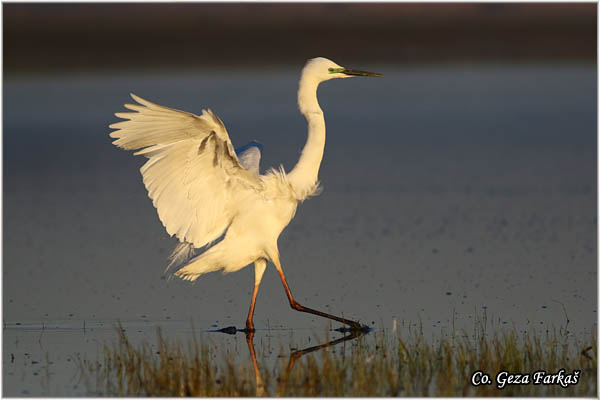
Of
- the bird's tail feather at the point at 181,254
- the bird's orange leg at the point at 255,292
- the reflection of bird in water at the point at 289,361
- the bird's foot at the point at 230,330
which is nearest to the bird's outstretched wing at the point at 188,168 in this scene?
the bird's tail feather at the point at 181,254

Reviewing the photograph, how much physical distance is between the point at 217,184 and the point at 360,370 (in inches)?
79.2

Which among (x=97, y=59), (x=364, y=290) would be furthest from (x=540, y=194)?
(x=97, y=59)

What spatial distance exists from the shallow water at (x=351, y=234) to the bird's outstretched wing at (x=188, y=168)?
30.5 inches

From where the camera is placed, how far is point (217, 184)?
7352 mm

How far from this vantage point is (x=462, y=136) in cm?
1823

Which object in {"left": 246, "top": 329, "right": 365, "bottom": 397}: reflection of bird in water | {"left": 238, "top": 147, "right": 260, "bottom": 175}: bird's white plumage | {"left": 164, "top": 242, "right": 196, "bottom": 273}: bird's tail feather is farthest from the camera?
{"left": 164, "top": 242, "right": 196, "bottom": 273}: bird's tail feather

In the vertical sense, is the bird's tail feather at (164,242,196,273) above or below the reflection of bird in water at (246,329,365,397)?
above

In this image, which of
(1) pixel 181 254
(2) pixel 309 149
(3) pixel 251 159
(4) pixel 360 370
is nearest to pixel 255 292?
(1) pixel 181 254

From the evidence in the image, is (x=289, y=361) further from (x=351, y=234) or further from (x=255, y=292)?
(x=351, y=234)

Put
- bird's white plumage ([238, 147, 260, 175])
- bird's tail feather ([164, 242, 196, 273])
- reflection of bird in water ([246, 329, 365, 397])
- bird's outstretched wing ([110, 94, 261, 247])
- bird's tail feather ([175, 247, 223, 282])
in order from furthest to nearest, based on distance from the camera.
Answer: bird's tail feather ([164, 242, 196, 273])
bird's white plumage ([238, 147, 260, 175])
bird's tail feather ([175, 247, 223, 282])
bird's outstretched wing ([110, 94, 261, 247])
reflection of bird in water ([246, 329, 365, 397])

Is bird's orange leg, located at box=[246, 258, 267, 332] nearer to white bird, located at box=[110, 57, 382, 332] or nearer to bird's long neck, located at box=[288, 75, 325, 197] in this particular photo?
white bird, located at box=[110, 57, 382, 332]

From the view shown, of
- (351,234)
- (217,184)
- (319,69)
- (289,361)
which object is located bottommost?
(289,361)

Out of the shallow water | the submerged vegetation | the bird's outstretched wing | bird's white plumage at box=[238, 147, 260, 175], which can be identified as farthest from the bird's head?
the submerged vegetation

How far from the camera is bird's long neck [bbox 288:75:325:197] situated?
7756 mm
